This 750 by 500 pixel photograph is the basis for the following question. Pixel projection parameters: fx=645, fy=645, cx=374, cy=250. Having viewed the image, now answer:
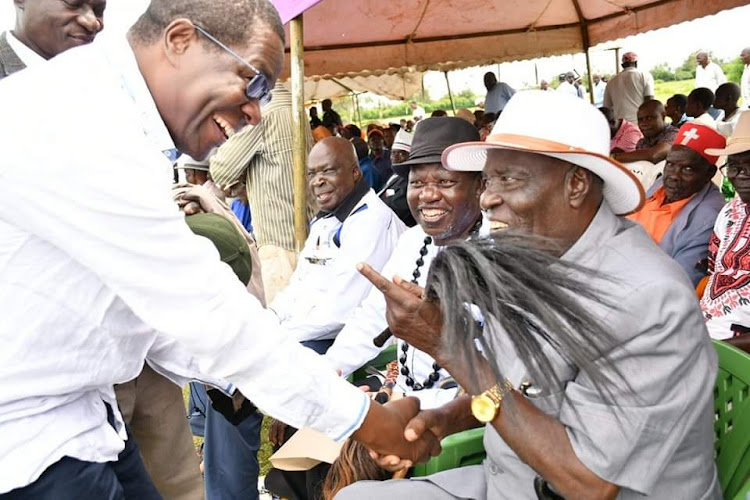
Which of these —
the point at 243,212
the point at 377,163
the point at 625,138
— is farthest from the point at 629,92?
the point at 243,212

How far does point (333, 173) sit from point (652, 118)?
13.3ft

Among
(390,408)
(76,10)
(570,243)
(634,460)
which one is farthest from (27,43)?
(634,460)

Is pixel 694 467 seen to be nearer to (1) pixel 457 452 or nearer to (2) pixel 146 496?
(1) pixel 457 452

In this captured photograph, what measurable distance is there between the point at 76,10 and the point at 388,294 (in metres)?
2.06

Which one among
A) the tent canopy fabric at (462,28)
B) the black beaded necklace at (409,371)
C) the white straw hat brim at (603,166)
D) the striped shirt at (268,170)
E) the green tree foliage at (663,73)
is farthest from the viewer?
the green tree foliage at (663,73)

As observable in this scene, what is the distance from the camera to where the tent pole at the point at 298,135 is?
4.61 metres

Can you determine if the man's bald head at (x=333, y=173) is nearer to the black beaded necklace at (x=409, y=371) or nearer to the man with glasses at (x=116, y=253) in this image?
the black beaded necklace at (x=409, y=371)

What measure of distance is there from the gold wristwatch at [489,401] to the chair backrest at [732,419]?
2.55 ft

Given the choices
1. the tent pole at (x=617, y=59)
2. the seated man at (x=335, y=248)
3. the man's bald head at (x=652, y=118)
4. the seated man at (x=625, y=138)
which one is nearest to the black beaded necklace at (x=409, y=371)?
the seated man at (x=335, y=248)

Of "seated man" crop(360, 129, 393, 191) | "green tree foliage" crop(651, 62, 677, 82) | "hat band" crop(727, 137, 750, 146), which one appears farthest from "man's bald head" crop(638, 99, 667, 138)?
"green tree foliage" crop(651, 62, 677, 82)

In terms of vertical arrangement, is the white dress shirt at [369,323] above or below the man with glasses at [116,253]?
below

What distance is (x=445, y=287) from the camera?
4.94 feet

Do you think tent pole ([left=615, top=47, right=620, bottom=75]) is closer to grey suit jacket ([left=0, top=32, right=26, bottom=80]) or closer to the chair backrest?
the chair backrest

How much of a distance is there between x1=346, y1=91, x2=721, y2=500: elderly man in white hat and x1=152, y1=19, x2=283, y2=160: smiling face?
53 centimetres
